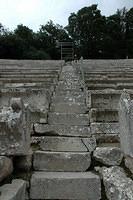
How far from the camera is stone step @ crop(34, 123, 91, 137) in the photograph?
550 centimetres

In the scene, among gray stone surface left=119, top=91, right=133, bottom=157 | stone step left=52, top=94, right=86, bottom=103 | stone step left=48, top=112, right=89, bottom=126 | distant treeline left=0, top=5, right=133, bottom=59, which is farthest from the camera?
distant treeline left=0, top=5, right=133, bottom=59

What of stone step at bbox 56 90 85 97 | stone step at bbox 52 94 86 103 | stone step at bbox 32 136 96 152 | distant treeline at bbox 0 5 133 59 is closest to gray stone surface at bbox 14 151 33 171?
stone step at bbox 32 136 96 152

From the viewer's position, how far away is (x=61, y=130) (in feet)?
18.2

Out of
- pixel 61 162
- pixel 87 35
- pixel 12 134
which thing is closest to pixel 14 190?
pixel 12 134

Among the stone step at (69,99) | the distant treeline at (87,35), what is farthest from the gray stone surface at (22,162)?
the distant treeline at (87,35)

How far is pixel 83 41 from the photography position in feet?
140

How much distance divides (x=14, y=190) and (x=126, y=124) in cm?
133

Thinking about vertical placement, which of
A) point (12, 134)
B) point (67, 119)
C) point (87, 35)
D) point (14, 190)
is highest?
point (87, 35)

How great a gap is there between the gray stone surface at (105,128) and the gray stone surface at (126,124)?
2.50 ft

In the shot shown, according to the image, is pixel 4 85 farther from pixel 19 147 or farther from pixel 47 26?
pixel 47 26

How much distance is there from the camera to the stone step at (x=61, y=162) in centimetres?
463

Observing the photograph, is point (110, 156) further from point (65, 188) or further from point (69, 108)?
point (69, 108)

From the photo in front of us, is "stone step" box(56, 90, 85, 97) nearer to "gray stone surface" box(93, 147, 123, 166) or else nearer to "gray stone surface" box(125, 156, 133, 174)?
"gray stone surface" box(93, 147, 123, 166)

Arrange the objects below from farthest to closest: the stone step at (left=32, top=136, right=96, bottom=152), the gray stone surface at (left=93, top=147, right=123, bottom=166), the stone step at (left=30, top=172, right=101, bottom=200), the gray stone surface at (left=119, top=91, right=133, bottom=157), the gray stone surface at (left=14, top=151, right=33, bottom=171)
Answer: the stone step at (left=32, top=136, right=96, bottom=152) → the gray stone surface at (left=93, top=147, right=123, bottom=166) → the gray stone surface at (left=14, top=151, right=33, bottom=171) → the stone step at (left=30, top=172, right=101, bottom=200) → the gray stone surface at (left=119, top=91, right=133, bottom=157)
